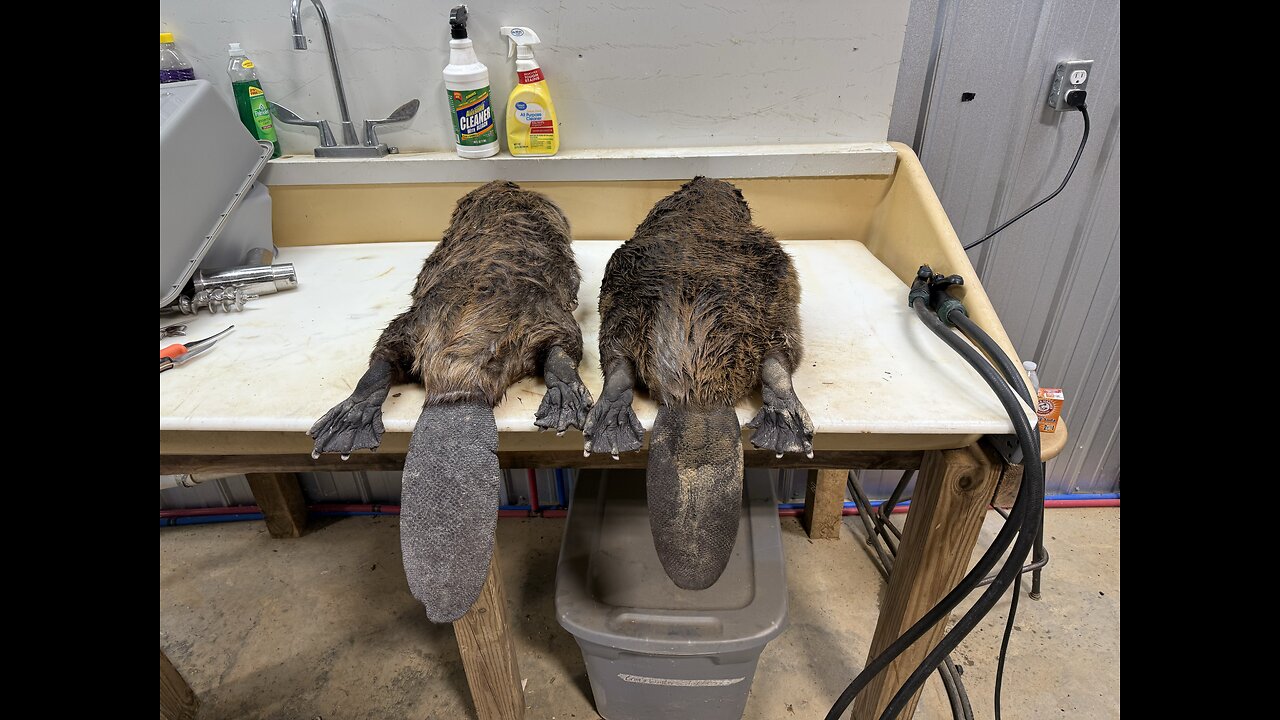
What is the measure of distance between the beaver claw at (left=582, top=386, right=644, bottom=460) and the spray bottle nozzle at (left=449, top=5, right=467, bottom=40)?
3.45 feet

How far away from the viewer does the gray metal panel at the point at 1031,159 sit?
1450mm

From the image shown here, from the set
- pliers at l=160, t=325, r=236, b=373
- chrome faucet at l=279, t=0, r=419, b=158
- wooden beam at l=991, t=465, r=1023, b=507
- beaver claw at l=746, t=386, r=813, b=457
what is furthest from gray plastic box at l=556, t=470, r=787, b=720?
chrome faucet at l=279, t=0, r=419, b=158

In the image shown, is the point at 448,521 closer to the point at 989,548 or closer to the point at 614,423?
the point at 614,423

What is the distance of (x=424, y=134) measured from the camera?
1.64 metres

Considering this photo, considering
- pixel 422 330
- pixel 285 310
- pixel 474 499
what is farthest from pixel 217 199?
pixel 474 499

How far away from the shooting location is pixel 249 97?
5.10 ft

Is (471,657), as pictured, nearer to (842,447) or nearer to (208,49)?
(842,447)

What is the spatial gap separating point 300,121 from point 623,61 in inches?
35.5

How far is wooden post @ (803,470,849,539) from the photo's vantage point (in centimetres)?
193

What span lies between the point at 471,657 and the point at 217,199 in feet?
3.98

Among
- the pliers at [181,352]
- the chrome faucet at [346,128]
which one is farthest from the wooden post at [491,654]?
the chrome faucet at [346,128]

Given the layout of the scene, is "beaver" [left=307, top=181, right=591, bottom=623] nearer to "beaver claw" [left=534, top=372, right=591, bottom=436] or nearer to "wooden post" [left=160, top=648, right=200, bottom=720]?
"beaver claw" [left=534, top=372, right=591, bottom=436]

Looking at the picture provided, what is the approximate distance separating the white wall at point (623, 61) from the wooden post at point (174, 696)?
145cm

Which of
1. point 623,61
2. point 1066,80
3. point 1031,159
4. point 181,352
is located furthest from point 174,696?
point 1066,80
